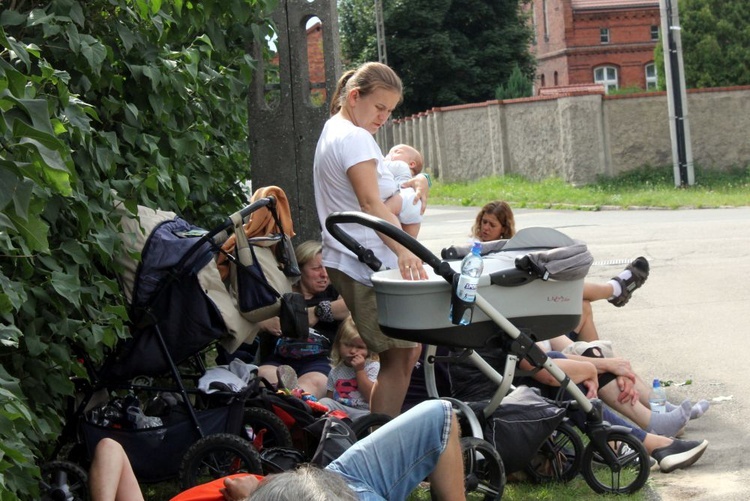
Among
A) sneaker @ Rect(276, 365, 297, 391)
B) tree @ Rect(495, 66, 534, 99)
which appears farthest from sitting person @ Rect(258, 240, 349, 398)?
tree @ Rect(495, 66, 534, 99)

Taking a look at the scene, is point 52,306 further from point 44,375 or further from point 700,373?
point 700,373

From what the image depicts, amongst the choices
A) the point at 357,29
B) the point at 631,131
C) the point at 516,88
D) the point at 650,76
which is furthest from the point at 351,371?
the point at 650,76

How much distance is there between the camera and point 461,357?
212 inches

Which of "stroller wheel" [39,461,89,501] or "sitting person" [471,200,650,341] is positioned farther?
"sitting person" [471,200,650,341]

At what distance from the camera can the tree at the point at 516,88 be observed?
46844mm

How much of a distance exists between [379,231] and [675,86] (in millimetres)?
21863

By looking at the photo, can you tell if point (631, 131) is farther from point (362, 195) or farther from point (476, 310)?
point (476, 310)

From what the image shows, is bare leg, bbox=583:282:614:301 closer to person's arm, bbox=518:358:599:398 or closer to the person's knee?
person's arm, bbox=518:358:599:398

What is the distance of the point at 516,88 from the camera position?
4712cm

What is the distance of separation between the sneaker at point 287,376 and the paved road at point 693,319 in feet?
6.18

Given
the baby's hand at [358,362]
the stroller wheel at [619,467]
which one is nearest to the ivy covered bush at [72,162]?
the baby's hand at [358,362]

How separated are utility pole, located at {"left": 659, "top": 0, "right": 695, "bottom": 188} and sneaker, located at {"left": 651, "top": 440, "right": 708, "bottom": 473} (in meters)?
20.5

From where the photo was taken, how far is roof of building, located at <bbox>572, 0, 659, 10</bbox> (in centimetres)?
6203

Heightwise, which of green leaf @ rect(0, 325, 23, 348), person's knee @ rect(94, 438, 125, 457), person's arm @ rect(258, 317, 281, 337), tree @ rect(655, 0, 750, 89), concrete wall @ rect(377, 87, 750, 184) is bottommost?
person's knee @ rect(94, 438, 125, 457)
